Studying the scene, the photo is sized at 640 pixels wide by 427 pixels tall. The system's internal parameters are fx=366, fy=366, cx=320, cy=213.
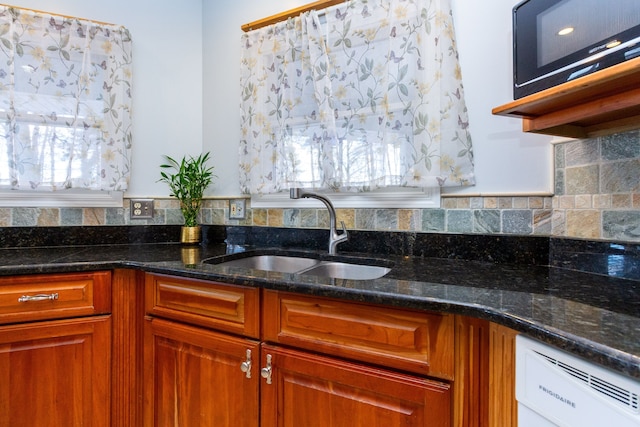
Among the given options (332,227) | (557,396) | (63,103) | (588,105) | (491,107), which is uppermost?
(63,103)

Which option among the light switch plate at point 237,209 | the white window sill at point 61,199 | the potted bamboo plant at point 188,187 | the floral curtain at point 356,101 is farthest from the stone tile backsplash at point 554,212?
the potted bamboo plant at point 188,187

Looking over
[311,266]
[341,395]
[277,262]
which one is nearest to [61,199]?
[277,262]

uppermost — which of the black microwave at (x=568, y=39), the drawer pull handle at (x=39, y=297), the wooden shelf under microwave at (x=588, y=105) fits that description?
the black microwave at (x=568, y=39)

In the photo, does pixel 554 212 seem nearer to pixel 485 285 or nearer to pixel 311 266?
pixel 485 285

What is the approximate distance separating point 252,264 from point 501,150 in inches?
45.0

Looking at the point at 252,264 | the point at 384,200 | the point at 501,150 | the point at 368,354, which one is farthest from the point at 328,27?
the point at 368,354

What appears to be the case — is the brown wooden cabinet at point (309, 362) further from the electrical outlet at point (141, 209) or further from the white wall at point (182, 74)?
the white wall at point (182, 74)

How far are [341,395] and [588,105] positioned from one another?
987 mm

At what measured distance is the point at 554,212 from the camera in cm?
126

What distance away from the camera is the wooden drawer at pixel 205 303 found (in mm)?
1134

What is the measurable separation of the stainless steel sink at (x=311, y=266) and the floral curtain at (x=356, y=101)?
0.34 meters

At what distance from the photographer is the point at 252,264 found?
170 cm

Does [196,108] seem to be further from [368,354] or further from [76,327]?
[368,354]

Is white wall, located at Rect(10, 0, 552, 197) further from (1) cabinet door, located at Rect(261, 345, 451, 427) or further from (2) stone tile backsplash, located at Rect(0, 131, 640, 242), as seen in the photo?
(1) cabinet door, located at Rect(261, 345, 451, 427)
